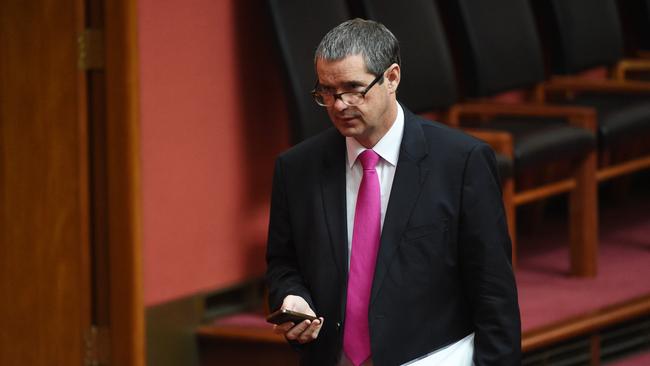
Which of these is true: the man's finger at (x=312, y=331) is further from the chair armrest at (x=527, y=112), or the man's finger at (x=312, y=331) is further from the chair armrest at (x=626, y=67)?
the chair armrest at (x=626, y=67)

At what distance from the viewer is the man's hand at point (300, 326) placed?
0.93 meters

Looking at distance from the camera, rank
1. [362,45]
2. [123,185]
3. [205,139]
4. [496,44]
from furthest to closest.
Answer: [496,44] → [205,139] → [123,185] → [362,45]

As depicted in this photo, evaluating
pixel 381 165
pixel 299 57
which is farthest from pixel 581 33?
pixel 381 165

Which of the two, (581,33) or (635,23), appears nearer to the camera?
(581,33)

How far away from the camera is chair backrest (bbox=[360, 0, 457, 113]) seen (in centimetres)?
183

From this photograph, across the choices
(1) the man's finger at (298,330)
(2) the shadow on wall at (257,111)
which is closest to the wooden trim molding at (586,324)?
(2) the shadow on wall at (257,111)

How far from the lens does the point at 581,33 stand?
215cm

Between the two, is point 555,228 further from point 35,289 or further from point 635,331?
point 35,289

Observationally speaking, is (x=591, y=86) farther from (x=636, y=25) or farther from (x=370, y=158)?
(x=370, y=158)

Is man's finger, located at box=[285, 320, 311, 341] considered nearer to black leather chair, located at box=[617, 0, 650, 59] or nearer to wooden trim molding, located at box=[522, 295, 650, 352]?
wooden trim molding, located at box=[522, 295, 650, 352]

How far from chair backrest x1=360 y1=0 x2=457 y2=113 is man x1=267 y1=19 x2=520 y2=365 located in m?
0.84

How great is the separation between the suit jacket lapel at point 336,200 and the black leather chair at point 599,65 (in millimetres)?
996

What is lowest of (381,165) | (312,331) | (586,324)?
(586,324)

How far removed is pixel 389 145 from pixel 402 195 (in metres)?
0.04
